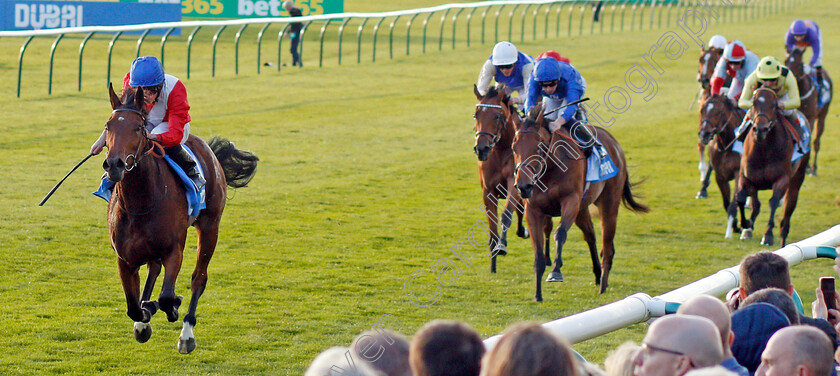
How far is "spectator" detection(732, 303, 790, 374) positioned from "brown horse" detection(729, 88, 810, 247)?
565 centimetres

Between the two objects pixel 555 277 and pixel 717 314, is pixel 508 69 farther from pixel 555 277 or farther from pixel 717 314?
pixel 717 314

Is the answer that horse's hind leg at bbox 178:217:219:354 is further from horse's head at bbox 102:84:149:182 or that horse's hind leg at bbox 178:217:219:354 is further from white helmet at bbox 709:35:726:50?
A: white helmet at bbox 709:35:726:50

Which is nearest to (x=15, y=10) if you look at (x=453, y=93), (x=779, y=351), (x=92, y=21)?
(x=92, y=21)

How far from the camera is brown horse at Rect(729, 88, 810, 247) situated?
8.98m

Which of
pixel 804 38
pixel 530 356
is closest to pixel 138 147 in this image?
pixel 530 356

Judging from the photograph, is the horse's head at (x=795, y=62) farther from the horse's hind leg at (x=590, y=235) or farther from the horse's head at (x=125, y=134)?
the horse's head at (x=125, y=134)

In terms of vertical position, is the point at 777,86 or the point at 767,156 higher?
the point at 777,86

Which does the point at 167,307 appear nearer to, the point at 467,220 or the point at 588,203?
the point at 588,203

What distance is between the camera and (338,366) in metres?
2.31

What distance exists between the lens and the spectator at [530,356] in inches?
90.5

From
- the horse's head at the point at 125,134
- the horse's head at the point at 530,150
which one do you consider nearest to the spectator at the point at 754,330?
the horse's head at the point at 125,134

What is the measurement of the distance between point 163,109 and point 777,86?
19.3 feet

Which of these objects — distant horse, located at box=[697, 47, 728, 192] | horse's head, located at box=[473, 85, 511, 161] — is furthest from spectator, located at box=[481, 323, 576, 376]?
distant horse, located at box=[697, 47, 728, 192]

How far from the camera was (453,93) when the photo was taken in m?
19.0
